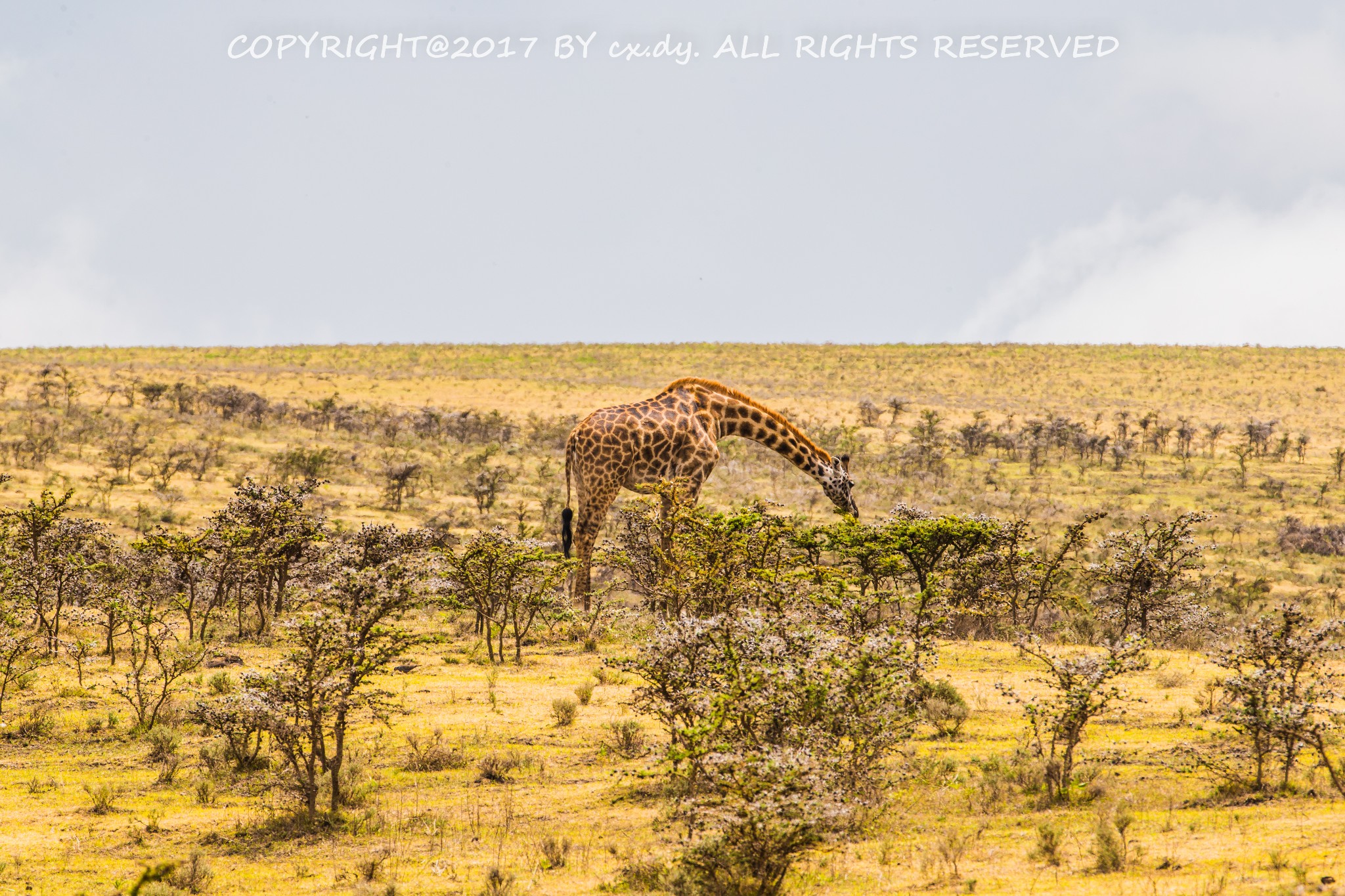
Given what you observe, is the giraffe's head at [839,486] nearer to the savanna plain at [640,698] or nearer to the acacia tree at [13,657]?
the savanna plain at [640,698]

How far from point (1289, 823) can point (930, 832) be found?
3.17 m

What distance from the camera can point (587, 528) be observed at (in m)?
20.4

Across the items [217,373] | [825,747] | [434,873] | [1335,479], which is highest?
[217,373]

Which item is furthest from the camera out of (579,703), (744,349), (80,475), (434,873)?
(744,349)

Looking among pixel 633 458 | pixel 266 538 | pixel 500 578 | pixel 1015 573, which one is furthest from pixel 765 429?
pixel 266 538

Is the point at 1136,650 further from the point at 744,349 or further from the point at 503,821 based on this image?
the point at 744,349

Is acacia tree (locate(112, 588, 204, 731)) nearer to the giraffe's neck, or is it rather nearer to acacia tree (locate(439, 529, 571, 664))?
acacia tree (locate(439, 529, 571, 664))

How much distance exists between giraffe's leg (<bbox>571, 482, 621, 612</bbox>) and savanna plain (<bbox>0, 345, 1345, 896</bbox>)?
68cm

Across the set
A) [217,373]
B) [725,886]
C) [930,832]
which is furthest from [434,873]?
[217,373]

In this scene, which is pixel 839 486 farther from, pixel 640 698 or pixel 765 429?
pixel 640 698

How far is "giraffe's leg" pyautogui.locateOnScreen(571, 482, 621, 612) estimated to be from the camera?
2034cm

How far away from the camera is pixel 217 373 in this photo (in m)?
68.2

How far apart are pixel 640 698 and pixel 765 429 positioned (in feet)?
37.8

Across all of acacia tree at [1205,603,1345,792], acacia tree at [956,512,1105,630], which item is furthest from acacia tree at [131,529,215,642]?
acacia tree at [1205,603,1345,792]
